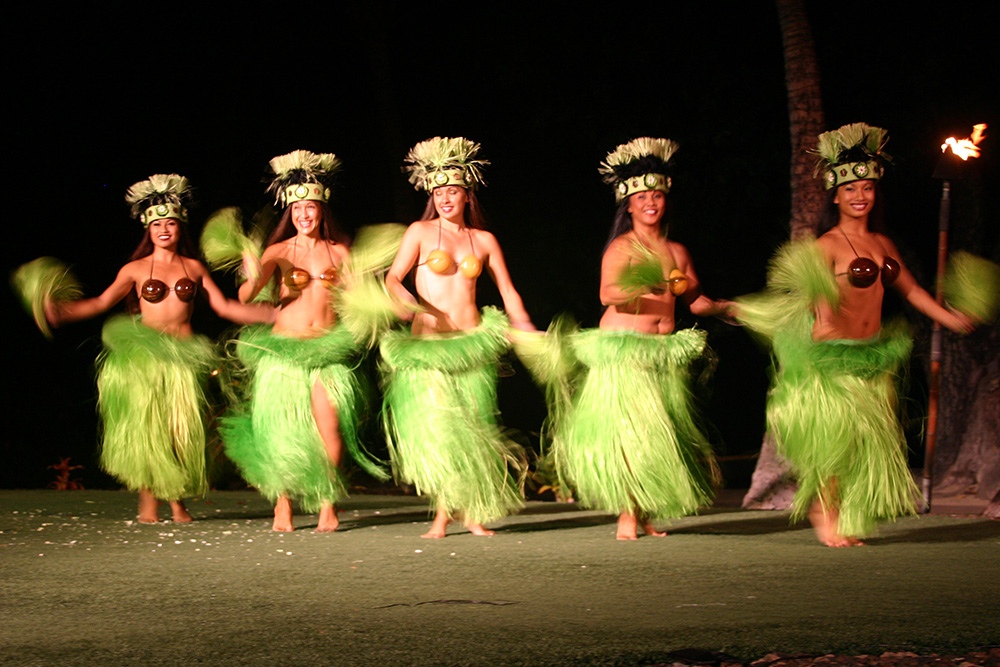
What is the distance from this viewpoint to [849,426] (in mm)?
3742

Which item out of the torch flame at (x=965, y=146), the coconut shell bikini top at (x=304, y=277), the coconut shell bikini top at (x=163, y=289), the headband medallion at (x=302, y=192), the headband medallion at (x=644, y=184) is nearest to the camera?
the headband medallion at (x=644, y=184)

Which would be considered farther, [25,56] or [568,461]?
[25,56]

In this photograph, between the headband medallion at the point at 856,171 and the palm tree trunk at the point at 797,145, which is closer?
the headband medallion at the point at 856,171

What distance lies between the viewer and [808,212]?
5305mm

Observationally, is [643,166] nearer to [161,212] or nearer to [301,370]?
[301,370]

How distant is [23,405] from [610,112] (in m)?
4.24

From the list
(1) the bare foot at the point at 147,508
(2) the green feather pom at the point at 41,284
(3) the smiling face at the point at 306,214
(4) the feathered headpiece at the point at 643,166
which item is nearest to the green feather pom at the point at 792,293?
(4) the feathered headpiece at the point at 643,166

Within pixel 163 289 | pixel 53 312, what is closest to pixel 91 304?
pixel 53 312

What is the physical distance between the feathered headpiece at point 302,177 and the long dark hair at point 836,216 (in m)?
1.87

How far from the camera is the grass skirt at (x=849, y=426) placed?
12.3 ft

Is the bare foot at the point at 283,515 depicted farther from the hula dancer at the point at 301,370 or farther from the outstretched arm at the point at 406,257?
the outstretched arm at the point at 406,257

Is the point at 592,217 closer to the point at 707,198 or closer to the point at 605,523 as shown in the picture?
the point at 707,198

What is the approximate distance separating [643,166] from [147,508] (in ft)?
7.78

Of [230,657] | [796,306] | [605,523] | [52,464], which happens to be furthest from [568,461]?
[52,464]
